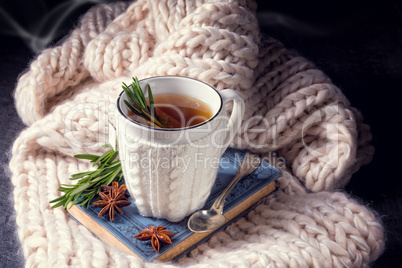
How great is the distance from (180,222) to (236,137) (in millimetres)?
219

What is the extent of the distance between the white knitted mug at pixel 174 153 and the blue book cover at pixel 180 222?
2cm

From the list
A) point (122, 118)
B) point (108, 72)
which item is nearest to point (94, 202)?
point (122, 118)

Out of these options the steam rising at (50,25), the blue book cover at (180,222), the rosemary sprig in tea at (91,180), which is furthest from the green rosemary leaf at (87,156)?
the steam rising at (50,25)

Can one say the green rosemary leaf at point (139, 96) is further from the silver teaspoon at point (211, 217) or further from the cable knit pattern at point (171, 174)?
the silver teaspoon at point (211, 217)

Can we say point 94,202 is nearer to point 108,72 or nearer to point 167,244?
point 167,244

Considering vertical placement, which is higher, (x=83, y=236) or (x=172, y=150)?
(x=172, y=150)

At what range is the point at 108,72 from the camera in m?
0.98

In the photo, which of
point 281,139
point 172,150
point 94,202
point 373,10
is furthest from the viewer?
point 373,10

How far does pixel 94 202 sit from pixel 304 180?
0.39m

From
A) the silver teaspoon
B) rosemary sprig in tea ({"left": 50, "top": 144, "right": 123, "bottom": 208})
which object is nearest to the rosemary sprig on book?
rosemary sprig in tea ({"left": 50, "top": 144, "right": 123, "bottom": 208})

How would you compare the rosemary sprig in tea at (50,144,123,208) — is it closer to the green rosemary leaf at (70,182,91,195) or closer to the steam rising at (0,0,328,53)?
the green rosemary leaf at (70,182,91,195)

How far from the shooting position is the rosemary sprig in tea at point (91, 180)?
0.77 meters

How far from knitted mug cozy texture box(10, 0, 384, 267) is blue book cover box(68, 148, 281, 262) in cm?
2

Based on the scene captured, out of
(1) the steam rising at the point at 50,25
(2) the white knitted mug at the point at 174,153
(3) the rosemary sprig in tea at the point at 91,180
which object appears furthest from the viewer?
(1) the steam rising at the point at 50,25
